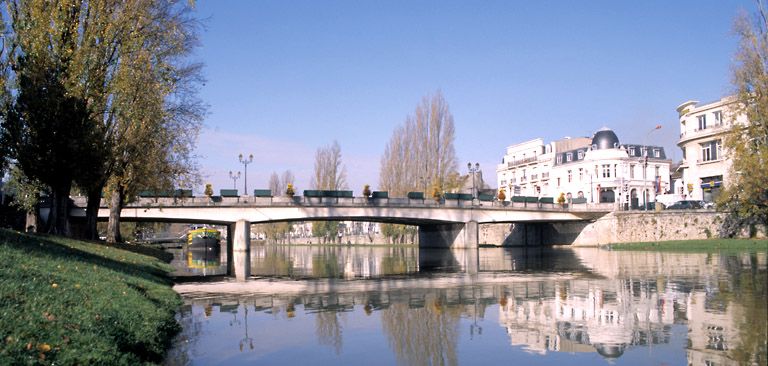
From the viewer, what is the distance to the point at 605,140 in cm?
9106

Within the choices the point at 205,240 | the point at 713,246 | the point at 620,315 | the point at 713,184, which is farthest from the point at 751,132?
the point at 205,240

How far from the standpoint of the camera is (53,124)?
87.2 ft

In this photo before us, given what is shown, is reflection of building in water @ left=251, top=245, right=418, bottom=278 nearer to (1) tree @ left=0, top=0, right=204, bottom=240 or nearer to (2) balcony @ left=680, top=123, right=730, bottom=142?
(1) tree @ left=0, top=0, right=204, bottom=240

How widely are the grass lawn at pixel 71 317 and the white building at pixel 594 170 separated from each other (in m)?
71.2

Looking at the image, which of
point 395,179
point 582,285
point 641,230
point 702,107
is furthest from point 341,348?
point 395,179

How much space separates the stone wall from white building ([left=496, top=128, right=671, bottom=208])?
618 centimetres

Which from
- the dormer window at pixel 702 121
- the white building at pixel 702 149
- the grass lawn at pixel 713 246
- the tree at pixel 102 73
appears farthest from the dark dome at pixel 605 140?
the tree at pixel 102 73

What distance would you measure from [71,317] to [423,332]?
233 inches

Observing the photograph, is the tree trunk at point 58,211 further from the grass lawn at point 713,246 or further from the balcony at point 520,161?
the balcony at point 520,161

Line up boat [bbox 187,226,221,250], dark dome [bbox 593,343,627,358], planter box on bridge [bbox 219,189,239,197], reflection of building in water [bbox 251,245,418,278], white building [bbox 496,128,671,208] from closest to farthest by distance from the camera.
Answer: dark dome [bbox 593,343,627,358], reflection of building in water [bbox 251,245,418,278], planter box on bridge [bbox 219,189,239,197], boat [bbox 187,226,221,250], white building [bbox 496,128,671,208]

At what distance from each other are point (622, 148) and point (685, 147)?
17216mm

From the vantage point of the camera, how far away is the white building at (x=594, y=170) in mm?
87625

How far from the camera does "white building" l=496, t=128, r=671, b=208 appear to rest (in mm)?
87625

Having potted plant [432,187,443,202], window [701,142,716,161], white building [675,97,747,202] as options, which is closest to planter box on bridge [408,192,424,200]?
potted plant [432,187,443,202]
